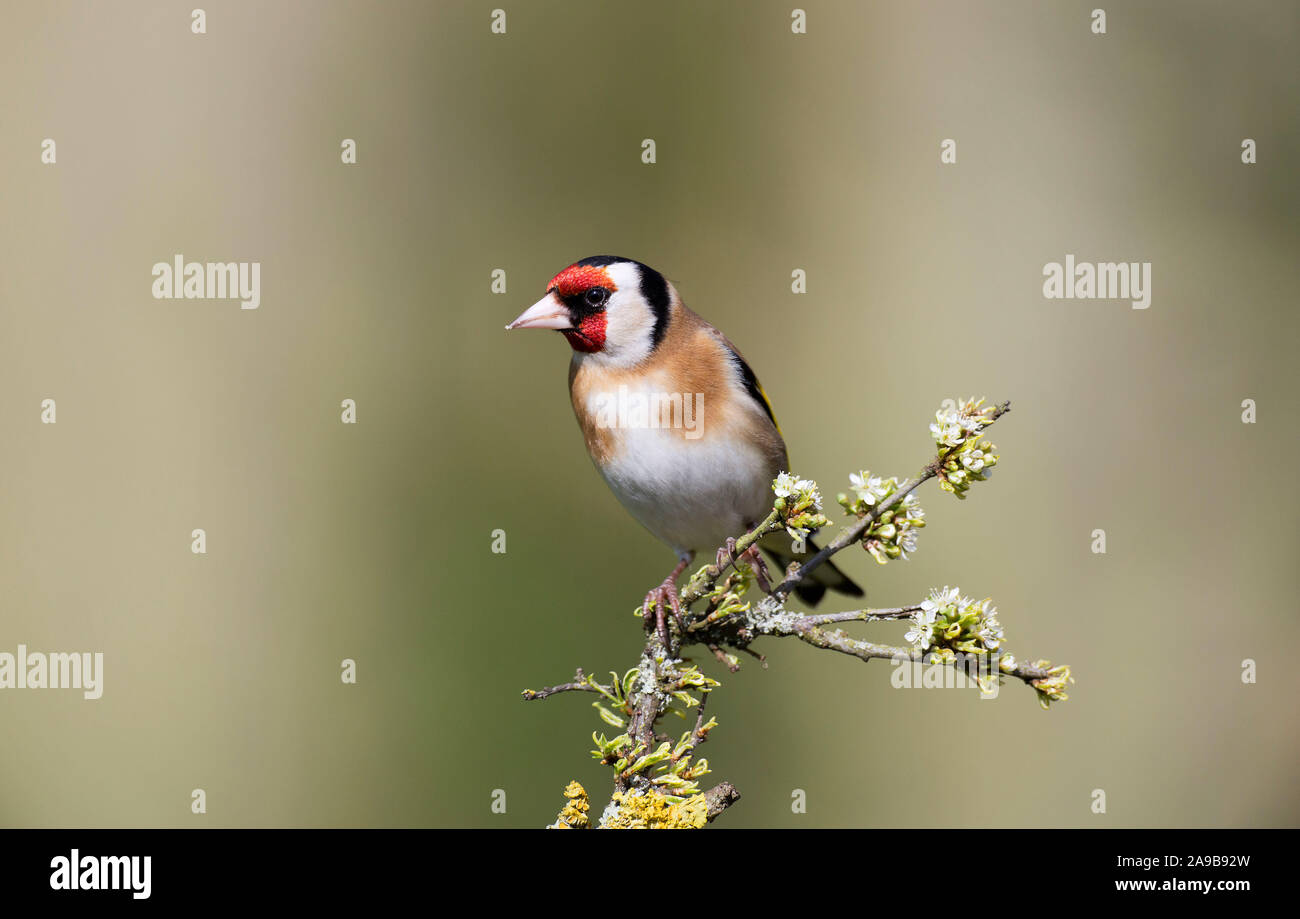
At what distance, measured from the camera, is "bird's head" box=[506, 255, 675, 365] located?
3.47 metres

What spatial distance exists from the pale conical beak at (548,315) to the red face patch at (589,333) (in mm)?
40

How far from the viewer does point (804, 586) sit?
155 inches

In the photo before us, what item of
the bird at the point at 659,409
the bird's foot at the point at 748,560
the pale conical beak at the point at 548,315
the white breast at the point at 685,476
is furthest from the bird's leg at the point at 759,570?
the pale conical beak at the point at 548,315

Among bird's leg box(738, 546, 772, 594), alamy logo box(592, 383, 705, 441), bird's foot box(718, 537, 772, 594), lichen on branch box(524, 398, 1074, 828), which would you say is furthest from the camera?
alamy logo box(592, 383, 705, 441)

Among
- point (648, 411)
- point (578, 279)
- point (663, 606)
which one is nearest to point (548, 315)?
point (578, 279)

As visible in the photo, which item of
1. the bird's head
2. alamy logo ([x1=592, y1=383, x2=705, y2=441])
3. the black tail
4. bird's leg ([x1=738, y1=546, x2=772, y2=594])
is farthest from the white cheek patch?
bird's leg ([x1=738, y1=546, x2=772, y2=594])

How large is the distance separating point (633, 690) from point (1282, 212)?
19.0ft

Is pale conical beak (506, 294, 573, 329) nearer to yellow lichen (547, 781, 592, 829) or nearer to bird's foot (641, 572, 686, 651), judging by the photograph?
bird's foot (641, 572, 686, 651)

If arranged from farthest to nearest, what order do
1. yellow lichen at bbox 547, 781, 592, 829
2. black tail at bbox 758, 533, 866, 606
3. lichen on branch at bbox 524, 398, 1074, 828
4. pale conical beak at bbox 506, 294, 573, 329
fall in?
black tail at bbox 758, 533, 866, 606 → pale conical beak at bbox 506, 294, 573, 329 → yellow lichen at bbox 547, 781, 592, 829 → lichen on branch at bbox 524, 398, 1074, 828

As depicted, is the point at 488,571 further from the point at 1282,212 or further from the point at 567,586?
the point at 1282,212

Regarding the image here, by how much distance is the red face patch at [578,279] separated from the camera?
3465 mm

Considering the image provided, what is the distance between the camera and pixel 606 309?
3549mm

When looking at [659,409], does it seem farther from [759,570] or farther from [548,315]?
[759,570]

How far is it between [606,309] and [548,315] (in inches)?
8.2
